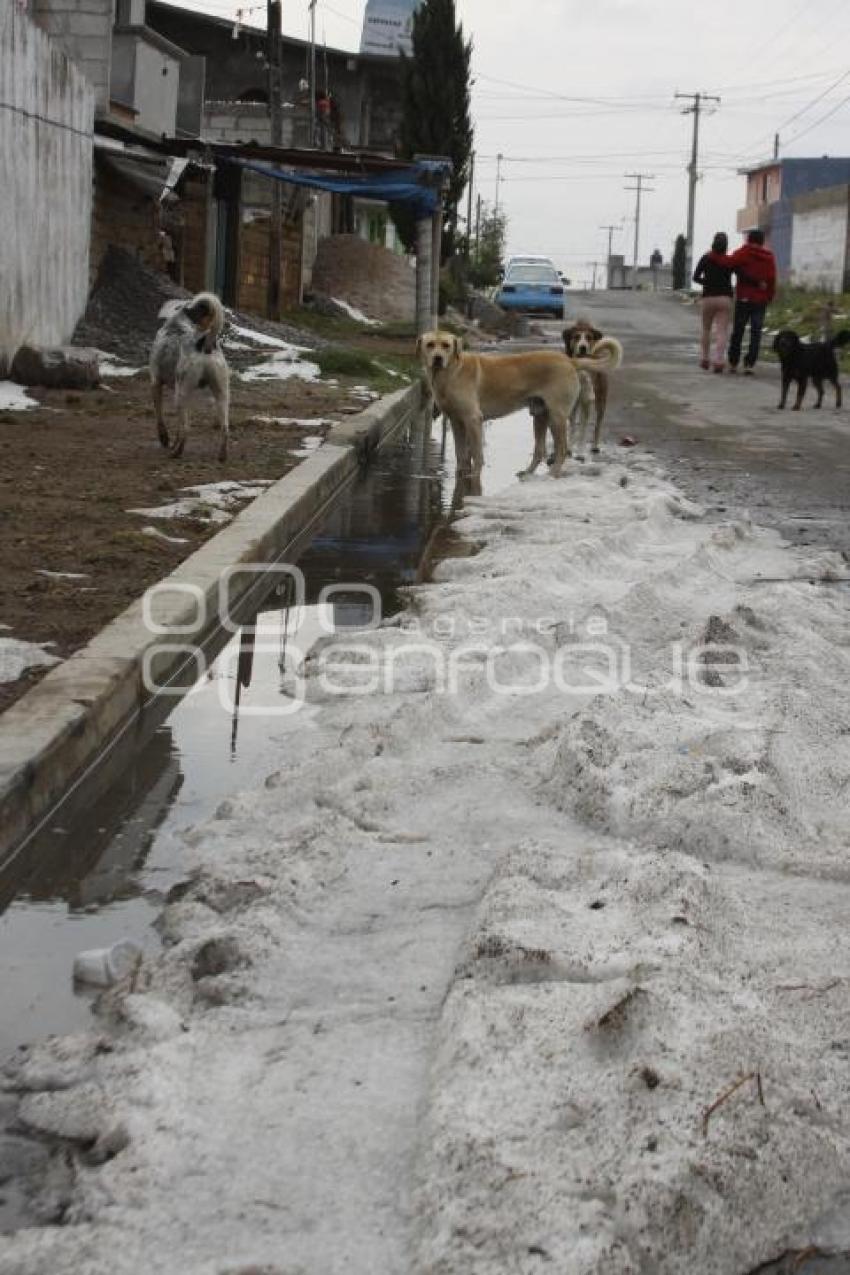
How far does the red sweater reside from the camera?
22.4 m

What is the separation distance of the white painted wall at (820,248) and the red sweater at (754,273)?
29221mm

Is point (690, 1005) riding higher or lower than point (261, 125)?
lower

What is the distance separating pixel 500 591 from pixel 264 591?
118 centimetres

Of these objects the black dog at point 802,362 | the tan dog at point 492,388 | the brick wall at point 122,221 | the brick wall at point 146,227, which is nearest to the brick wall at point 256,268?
the brick wall at point 146,227

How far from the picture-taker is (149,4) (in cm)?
4325

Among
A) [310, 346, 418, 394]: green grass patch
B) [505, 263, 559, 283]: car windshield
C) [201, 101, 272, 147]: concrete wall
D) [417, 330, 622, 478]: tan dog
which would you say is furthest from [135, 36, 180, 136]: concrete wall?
[505, 263, 559, 283]: car windshield

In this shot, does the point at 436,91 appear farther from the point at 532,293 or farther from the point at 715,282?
the point at 715,282

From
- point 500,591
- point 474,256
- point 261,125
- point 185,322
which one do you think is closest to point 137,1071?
point 500,591

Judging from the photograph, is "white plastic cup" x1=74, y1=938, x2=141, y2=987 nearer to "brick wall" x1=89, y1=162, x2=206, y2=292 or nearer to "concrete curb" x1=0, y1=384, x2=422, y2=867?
"concrete curb" x1=0, y1=384, x2=422, y2=867

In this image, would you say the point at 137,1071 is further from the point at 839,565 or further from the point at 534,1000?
the point at 839,565

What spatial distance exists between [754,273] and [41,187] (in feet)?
37.3

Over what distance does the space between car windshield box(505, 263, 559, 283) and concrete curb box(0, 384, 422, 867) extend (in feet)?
125

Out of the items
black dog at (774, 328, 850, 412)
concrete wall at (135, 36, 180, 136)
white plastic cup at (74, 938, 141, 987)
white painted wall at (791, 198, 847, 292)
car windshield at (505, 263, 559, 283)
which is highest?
white painted wall at (791, 198, 847, 292)

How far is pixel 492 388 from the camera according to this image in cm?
1148
